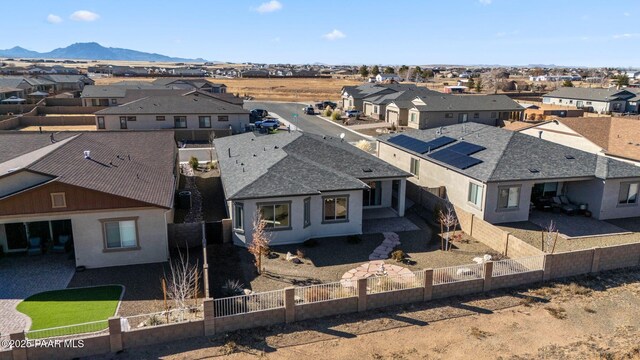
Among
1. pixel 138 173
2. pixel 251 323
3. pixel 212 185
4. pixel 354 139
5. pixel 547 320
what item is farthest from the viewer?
pixel 354 139

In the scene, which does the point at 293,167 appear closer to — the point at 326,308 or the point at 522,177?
the point at 326,308

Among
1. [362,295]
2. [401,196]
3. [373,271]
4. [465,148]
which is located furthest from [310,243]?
[465,148]

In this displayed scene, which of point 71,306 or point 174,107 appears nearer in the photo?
point 71,306

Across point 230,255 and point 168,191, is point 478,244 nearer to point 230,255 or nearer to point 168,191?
point 230,255

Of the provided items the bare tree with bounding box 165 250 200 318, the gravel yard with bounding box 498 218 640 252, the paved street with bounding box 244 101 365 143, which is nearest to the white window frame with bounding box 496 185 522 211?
the gravel yard with bounding box 498 218 640 252

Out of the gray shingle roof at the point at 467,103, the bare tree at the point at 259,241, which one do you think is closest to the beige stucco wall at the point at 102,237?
the bare tree at the point at 259,241

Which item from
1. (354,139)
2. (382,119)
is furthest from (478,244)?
(382,119)

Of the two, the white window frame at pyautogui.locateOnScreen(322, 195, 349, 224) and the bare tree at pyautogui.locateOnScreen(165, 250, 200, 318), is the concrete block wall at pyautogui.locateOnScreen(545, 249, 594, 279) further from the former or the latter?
the bare tree at pyautogui.locateOnScreen(165, 250, 200, 318)

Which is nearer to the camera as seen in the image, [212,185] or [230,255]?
[230,255]

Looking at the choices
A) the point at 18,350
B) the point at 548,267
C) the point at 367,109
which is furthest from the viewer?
the point at 367,109
